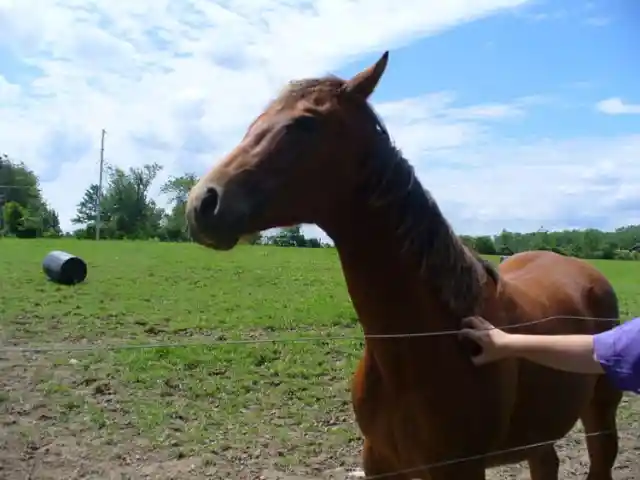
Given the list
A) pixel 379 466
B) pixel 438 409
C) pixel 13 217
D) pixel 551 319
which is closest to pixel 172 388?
pixel 379 466

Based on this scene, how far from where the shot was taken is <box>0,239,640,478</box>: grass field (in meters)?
4.64

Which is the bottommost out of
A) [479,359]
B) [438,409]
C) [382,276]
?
[438,409]

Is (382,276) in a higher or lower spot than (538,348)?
higher

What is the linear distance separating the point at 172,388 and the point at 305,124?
4368mm

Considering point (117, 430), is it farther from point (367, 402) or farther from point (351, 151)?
point (351, 151)

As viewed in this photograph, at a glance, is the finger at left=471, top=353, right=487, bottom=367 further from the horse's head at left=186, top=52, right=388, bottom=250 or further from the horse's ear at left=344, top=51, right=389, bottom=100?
the horse's ear at left=344, top=51, right=389, bottom=100

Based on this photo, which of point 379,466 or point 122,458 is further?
point 122,458

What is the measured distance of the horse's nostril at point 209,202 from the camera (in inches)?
79.4

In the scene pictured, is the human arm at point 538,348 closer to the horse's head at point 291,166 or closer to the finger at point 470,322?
the finger at point 470,322

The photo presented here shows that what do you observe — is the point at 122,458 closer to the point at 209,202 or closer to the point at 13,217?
the point at 209,202

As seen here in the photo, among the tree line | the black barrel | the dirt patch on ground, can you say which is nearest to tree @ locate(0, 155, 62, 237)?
the tree line

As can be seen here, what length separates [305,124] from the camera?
2.21m

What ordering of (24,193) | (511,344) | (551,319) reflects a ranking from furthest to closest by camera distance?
(24,193) → (551,319) → (511,344)

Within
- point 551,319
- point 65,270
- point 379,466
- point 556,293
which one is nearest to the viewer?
point 379,466
